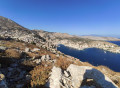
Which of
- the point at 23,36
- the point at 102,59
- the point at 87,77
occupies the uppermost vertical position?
the point at 23,36

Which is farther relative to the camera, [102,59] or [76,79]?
[102,59]

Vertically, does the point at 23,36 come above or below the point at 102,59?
above

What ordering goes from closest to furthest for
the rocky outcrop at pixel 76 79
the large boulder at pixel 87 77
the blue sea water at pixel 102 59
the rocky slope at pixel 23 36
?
the rocky outcrop at pixel 76 79 < the large boulder at pixel 87 77 < the rocky slope at pixel 23 36 < the blue sea water at pixel 102 59

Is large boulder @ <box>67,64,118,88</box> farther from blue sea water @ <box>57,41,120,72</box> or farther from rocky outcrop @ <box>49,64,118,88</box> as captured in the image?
blue sea water @ <box>57,41,120,72</box>

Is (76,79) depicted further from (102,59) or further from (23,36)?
(102,59)

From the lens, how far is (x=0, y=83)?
8.32 feet

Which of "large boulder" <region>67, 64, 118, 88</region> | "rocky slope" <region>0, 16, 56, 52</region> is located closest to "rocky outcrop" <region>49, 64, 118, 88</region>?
"large boulder" <region>67, 64, 118, 88</region>

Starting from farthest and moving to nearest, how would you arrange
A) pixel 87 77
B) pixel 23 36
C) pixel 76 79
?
pixel 23 36, pixel 87 77, pixel 76 79

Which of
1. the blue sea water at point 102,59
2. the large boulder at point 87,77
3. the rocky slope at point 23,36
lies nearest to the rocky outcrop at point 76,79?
the large boulder at point 87,77

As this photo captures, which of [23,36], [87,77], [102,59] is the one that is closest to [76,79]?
[87,77]

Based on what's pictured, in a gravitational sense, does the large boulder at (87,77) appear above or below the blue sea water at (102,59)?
above

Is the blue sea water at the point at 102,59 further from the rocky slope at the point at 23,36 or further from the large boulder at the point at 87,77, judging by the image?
the large boulder at the point at 87,77

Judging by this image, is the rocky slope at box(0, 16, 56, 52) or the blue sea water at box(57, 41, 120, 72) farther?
the blue sea water at box(57, 41, 120, 72)

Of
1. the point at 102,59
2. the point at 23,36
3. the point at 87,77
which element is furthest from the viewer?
the point at 102,59
